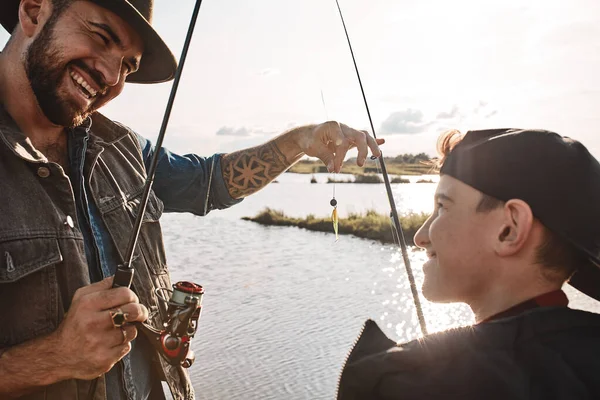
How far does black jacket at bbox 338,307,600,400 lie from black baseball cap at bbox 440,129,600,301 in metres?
0.23

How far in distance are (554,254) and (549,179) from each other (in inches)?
9.1

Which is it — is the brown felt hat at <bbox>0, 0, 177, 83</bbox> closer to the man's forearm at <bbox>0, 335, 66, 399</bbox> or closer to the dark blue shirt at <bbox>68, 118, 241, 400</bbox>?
the dark blue shirt at <bbox>68, 118, 241, 400</bbox>

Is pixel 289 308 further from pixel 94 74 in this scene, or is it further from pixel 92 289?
pixel 92 289

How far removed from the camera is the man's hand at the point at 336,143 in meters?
2.53

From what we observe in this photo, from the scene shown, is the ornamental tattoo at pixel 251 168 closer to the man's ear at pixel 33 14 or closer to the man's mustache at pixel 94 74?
the man's mustache at pixel 94 74

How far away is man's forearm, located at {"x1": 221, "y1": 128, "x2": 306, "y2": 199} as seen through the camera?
10.4 feet

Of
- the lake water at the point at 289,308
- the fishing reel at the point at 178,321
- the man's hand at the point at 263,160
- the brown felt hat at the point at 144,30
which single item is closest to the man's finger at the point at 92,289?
the fishing reel at the point at 178,321

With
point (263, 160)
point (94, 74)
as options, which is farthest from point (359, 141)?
point (94, 74)

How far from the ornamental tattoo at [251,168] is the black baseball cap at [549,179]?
5.62 ft

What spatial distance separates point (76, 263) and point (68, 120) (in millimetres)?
613

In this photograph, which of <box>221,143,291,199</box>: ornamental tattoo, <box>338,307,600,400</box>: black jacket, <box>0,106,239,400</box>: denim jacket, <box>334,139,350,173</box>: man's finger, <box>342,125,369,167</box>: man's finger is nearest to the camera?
<box>338,307,600,400</box>: black jacket

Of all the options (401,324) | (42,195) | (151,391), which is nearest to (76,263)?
(42,195)

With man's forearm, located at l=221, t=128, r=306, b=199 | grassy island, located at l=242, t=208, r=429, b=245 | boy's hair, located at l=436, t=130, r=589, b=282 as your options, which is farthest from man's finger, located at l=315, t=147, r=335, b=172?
grassy island, located at l=242, t=208, r=429, b=245

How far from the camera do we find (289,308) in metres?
7.85
